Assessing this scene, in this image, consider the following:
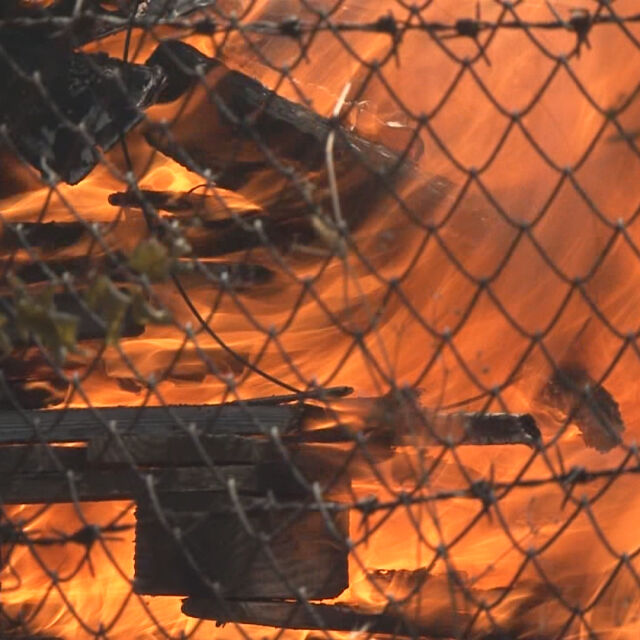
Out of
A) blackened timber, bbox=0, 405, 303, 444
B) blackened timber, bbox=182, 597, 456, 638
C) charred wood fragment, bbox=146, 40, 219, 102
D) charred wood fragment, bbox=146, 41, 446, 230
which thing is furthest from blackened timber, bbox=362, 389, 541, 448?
charred wood fragment, bbox=146, 40, 219, 102

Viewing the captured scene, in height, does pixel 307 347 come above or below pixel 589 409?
above

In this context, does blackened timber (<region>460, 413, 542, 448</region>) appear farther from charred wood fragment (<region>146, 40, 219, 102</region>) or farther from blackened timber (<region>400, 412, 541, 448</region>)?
charred wood fragment (<region>146, 40, 219, 102</region>)

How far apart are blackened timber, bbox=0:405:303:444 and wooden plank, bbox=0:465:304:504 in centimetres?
10

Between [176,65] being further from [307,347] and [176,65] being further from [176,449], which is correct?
[176,449]

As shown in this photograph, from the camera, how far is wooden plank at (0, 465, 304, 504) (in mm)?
3623

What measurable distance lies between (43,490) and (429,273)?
1353 mm

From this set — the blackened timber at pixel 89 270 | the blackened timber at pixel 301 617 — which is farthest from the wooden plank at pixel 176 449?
the blackened timber at pixel 89 270

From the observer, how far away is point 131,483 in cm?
377

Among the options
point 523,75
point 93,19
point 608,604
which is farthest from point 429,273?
point 93,19

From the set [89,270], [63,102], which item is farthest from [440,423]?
[63,102]

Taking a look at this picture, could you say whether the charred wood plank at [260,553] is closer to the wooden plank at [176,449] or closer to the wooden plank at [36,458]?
the wooden plank at [176,449]

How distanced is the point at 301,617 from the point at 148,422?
686mm

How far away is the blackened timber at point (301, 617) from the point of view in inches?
148

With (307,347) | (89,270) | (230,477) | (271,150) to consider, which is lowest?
(230,477)
